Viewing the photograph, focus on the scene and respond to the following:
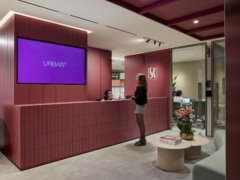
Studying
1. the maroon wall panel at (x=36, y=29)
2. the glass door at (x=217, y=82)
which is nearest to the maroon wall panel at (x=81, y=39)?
the maroon wall panel at (x=36, y=29)

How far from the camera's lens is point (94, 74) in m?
6.16

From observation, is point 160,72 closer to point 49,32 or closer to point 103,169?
point 49,32

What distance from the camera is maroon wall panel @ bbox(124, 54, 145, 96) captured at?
23.0ft

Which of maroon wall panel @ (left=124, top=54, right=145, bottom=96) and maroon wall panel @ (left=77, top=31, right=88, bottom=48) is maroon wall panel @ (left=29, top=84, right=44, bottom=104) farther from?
maroon wall panel @ (left=124, top=54, right=145, bottom=96)

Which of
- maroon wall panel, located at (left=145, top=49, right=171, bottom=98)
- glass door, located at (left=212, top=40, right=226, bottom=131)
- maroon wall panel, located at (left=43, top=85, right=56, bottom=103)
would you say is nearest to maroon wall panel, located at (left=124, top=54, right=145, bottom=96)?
maroon wall panel, located at (left=145, top=49, right=171, bottom=98)

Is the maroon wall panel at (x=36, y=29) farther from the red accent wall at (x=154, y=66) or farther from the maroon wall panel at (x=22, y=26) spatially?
the red accent wall at (x=154, y=66)

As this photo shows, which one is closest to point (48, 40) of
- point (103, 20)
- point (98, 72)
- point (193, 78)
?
point (103, 20)

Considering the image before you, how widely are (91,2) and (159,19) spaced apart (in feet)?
5.00

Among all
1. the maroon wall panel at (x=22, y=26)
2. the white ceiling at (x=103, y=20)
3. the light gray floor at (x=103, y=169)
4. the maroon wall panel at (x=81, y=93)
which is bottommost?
the light gray floor at (x=103, y=169)

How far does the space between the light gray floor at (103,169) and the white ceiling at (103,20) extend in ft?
8.53

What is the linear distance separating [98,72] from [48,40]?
2.78 m

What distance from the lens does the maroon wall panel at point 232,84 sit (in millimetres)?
1089

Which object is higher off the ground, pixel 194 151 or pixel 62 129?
pixel 62 129

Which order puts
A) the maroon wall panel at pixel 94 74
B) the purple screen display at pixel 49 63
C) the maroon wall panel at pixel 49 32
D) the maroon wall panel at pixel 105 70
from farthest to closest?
the maroon wall panel at pixel 105 70
the maroon wall panel at pixel 94 74
the maroon wall panel at pixel 49 32
the purple screen display at pixel 49 63
